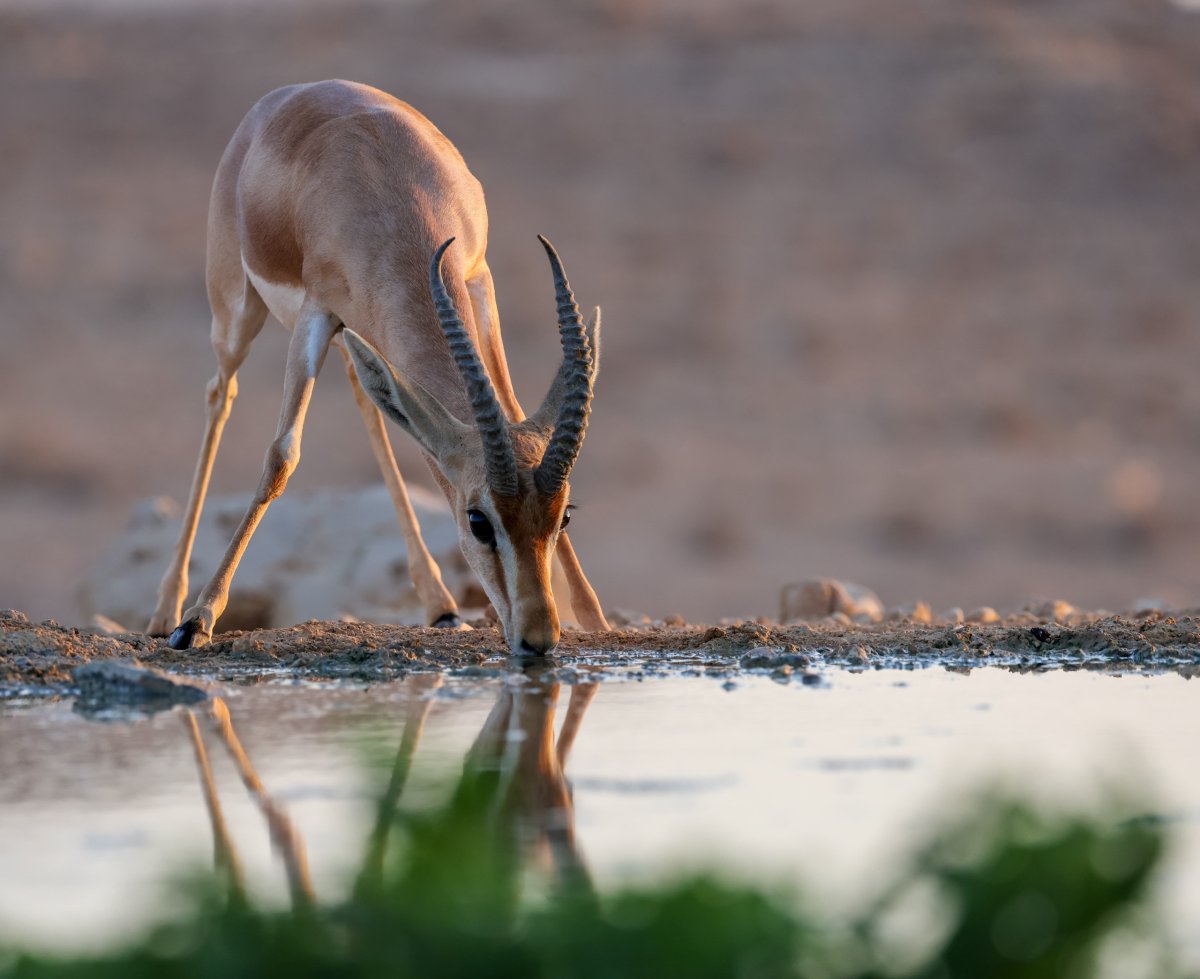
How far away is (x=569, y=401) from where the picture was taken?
748cm

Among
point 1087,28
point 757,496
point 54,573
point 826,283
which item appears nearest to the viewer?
point 54,573

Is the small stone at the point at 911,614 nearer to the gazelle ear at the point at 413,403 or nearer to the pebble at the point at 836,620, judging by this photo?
the pebble at the point at 836,620

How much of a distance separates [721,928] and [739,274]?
4355 centimetres

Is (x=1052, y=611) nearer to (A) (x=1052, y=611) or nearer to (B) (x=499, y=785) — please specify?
(A) (x=1052, y=611)

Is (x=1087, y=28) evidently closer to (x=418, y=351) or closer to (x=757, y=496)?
(x=757, y=496)

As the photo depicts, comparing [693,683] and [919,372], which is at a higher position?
[693,683]

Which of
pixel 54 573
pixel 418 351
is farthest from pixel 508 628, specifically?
pixel 54 573

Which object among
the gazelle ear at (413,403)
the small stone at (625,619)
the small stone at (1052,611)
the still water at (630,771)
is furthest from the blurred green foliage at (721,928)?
the small stone at (1052,611)

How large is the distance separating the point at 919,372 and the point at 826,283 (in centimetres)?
497

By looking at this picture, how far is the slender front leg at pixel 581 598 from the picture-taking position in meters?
9.25

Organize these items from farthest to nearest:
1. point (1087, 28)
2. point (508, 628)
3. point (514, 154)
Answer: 1. point (1087, 28)
2. point (514, 154)
3. point (508, 628)

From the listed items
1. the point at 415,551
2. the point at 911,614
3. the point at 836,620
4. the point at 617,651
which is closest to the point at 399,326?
the point at 617,651

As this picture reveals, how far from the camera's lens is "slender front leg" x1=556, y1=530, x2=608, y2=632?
925 centimetres

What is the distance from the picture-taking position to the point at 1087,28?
60.1 meters
